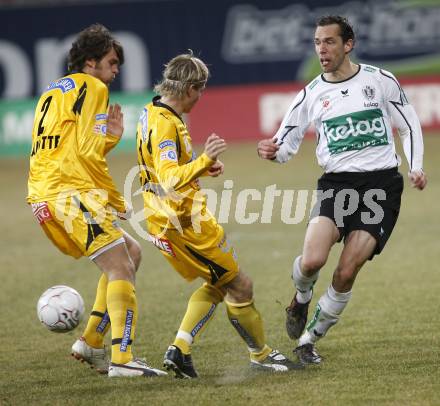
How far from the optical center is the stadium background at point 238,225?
620 centimetres

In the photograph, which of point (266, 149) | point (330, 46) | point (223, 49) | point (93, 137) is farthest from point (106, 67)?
point (223, 49)

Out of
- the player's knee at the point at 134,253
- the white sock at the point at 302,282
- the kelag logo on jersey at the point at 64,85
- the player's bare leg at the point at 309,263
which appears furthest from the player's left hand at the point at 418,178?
the kelag logo on jersey at the point at 64,85

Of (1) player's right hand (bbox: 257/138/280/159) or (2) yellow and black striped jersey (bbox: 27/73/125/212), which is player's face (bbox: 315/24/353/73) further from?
(2) yellow and black striped jersey (bbox: 27/73/125/212)

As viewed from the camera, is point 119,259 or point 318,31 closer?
point 119,259

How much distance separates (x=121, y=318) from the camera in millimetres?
6391

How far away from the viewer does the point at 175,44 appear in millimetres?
22734

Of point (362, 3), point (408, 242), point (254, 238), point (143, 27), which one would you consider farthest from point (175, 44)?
point (408, 242)

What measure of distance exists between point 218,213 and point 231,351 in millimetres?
8174

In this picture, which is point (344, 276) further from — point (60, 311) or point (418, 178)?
point (60, 311)

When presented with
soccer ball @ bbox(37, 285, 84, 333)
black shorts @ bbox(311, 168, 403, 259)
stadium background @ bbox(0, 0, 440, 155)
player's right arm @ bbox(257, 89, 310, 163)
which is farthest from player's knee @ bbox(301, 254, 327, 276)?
stadium background @ bbox(0, 0, 440, 155)

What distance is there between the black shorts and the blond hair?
1.31m

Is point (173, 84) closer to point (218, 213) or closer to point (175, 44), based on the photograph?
point (218, 213)

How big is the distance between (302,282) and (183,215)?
118 centimetres

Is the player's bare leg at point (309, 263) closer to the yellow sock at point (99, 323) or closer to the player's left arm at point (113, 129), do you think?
the yellow sock at point (99, 323)
